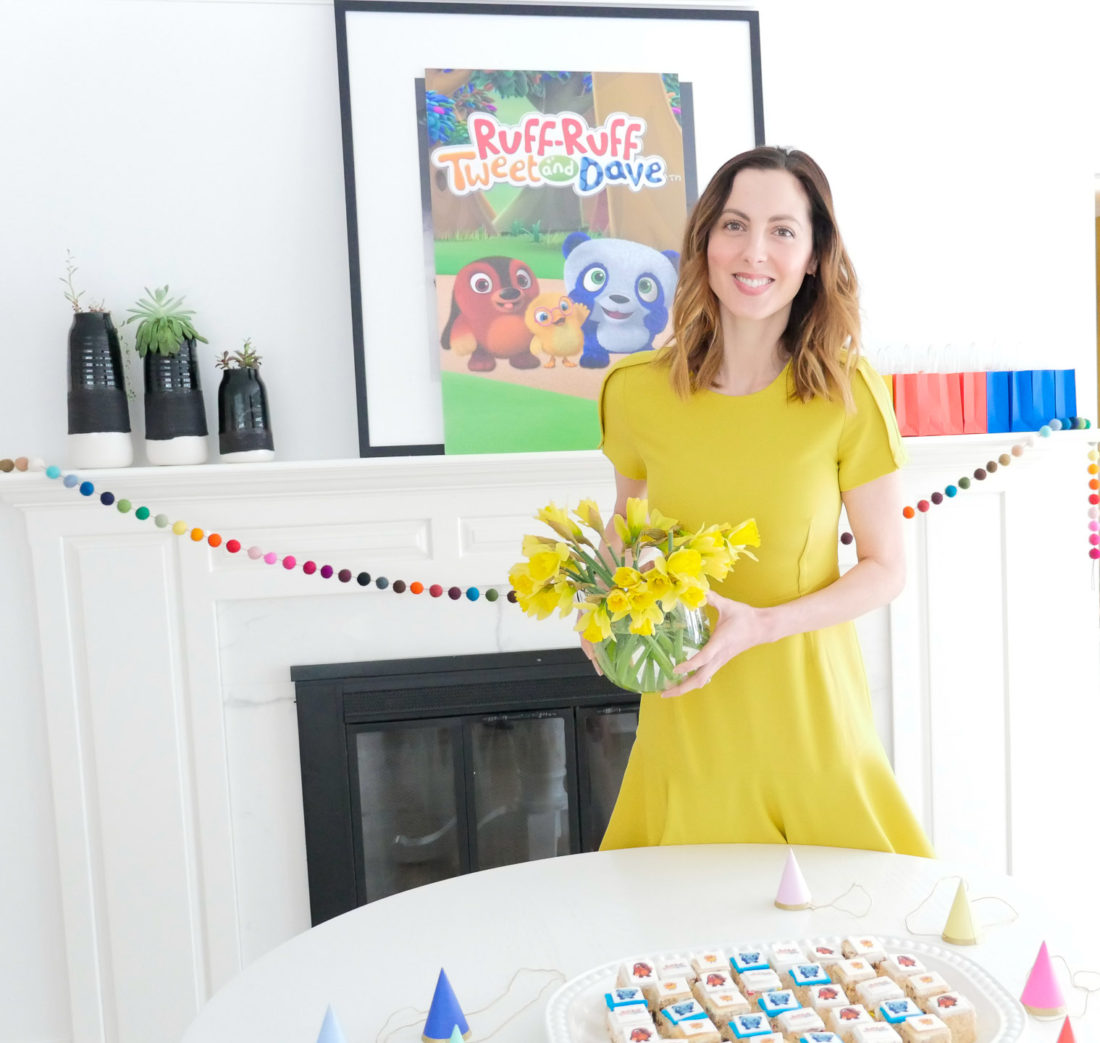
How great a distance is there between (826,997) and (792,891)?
0.69 ft

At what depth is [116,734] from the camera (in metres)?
2.23

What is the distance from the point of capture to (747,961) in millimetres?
974

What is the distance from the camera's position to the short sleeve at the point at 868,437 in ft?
4.58

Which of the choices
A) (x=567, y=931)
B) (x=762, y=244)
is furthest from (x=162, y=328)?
(x=567, y=931)

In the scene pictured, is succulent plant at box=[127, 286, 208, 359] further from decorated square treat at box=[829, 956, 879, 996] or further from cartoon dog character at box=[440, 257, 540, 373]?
decorated square treat at box=[829, 956, 879, 996]

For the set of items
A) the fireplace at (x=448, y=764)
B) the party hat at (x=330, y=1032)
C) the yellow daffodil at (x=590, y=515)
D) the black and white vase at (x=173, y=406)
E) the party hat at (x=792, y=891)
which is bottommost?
the fireplace at (x=448, y=764)

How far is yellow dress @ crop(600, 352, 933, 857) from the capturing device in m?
1.37

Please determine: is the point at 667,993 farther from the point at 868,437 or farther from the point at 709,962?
the point at 868,437

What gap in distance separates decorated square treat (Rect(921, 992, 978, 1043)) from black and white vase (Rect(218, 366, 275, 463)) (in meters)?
1.65

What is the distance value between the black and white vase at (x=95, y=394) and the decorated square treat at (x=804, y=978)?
1.67 meters

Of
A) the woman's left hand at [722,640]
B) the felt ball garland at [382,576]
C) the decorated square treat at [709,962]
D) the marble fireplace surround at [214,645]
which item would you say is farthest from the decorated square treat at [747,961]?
the marble fireplace surround at [214,645]

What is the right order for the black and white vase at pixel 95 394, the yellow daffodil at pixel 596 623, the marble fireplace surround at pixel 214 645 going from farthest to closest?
the marble fireplace surround at pixel 214 645 → the black and white vase at pixel 95 394 → the yellow daffodil at pixel 596 623

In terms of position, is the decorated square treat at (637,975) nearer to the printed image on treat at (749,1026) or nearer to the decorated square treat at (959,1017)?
the printed image on treat at (749,1026)

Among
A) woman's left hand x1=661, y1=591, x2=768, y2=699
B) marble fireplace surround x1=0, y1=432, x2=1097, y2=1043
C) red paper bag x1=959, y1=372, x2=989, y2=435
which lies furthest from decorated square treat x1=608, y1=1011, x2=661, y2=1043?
red paper bag x1=959, y1=372, x2=989, y2=435
